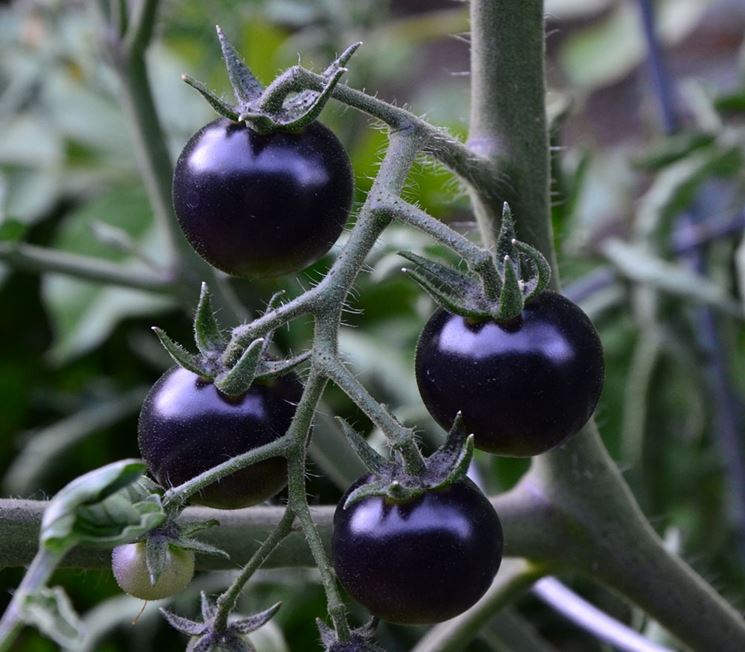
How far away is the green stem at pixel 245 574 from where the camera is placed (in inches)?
15.6

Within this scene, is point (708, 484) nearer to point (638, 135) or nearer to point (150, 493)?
point (150, 493)

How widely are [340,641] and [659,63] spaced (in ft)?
2.61

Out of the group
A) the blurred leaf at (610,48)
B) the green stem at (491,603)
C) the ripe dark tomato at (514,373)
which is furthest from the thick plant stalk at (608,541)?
the blurred leaf at (610,48)

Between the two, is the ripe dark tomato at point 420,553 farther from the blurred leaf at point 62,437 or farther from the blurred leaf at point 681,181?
the blurred leaf at point 62,437

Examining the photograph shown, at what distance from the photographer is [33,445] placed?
1268mm

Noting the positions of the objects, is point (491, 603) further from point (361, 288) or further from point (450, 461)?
point (361, 288)

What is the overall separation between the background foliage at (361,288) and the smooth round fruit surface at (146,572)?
0.99 ft

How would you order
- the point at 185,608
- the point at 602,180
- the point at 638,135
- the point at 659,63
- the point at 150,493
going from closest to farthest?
the point at 150,493
the point at 659,63
the point at 185,608
the point at 602,180
the point at 638,135

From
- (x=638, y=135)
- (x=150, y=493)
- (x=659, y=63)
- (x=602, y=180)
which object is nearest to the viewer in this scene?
(x=150, y=493)

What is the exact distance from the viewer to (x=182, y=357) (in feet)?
1.28

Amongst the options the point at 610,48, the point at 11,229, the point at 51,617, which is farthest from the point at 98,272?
the point at 610,48

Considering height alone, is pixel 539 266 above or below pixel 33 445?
above

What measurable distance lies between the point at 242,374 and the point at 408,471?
67 millimetres

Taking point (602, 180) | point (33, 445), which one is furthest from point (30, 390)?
point (602, 180)
